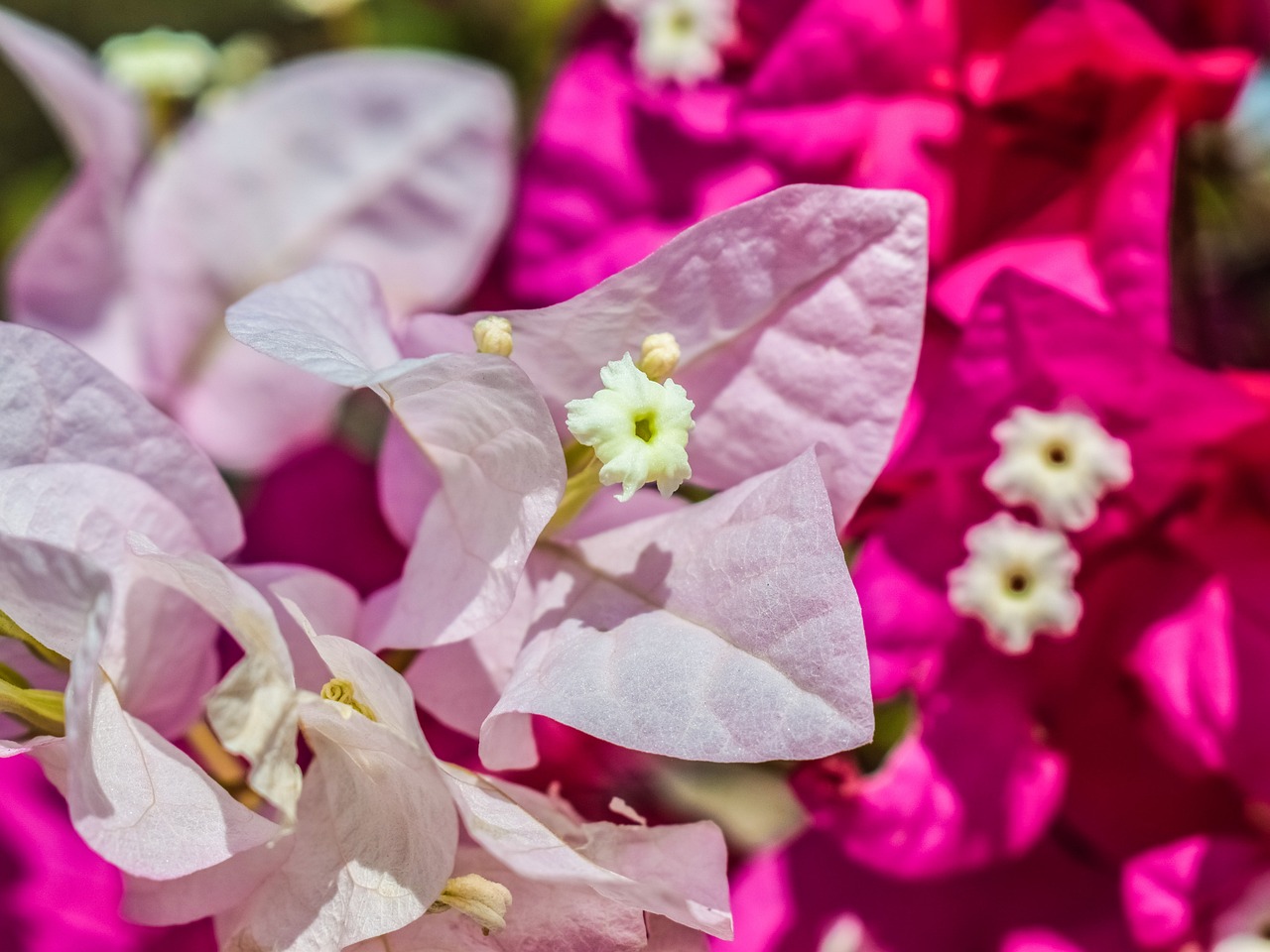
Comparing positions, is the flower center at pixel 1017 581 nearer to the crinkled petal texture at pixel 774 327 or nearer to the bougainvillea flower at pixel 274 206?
the crinkled petal texture at pixel 774 327

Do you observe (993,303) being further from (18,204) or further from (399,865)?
(18,204)

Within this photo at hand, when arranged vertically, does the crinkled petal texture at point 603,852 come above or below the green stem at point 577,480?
below

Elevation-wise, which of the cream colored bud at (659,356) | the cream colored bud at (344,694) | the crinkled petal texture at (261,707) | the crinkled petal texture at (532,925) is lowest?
the crinkled petal texture at (532,925)

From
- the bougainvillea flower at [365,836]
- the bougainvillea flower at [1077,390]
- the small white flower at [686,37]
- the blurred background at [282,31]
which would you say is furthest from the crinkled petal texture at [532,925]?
the blurred background at [282,31]

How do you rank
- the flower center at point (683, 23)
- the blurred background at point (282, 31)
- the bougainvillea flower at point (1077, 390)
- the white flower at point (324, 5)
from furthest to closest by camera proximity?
1. the blurred background at point (282, 31)
2. the white flower at point (324, 5)
3. the flower center at point (683, 23)
4. the bougainvillea flower at point (1077, 390)

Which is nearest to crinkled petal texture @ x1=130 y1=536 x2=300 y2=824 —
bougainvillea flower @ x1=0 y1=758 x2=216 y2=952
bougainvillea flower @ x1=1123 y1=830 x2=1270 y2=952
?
bougainvillea flower @ x1=0 y1=758 x2=216 y2=952

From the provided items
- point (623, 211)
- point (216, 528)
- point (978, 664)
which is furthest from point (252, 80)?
point (978, 664)

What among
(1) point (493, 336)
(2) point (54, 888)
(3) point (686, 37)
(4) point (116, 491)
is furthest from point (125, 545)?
(3) point (686, 37)
